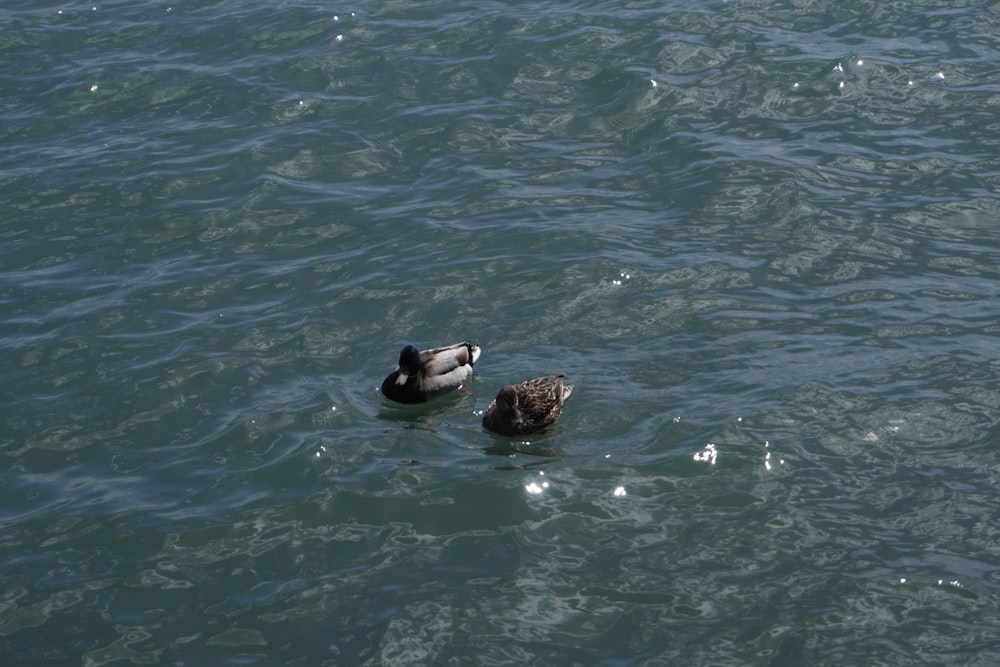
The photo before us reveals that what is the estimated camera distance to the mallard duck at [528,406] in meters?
12.7

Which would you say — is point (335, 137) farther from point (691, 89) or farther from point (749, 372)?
point (749, 372)

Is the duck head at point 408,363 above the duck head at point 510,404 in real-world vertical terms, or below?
above

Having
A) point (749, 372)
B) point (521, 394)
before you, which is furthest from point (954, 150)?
point (521, 394)

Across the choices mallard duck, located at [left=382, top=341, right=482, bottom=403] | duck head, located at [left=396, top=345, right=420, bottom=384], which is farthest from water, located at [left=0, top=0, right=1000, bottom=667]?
duck head, located at [left=396, top=345, right=420, bottom=384]

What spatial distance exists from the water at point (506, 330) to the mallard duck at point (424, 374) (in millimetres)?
241

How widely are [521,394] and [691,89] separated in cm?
849

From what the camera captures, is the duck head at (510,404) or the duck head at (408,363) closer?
the duck head at (510,404)

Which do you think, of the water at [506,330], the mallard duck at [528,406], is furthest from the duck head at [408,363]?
the mallard duck at [528,406]

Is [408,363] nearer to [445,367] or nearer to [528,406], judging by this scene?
[445,367]

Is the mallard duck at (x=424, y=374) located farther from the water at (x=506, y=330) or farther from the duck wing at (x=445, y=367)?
the water at (x=506, y=330)

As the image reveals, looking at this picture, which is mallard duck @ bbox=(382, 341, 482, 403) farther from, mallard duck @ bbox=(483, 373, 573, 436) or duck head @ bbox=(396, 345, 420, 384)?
mallard duck @ bbox=(483, 373, 573, 436)

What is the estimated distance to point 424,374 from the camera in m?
13.7

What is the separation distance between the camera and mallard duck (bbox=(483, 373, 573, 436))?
500 inches

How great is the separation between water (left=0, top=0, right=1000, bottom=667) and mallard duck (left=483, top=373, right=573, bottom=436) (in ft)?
1.01
